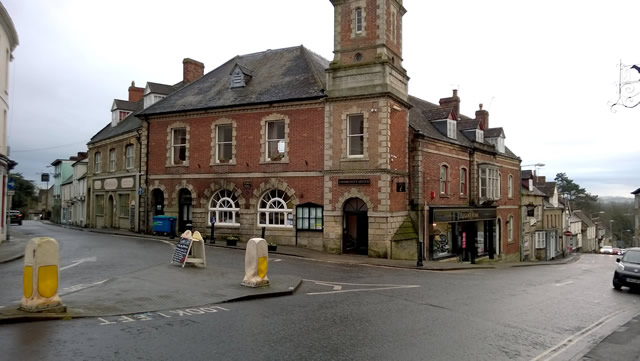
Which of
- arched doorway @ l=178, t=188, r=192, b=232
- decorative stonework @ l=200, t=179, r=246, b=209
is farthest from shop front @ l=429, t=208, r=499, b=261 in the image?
arched doorway @ l=178, t=188, r=192, b=232

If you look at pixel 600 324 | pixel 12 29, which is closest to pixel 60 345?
pixel 600 324

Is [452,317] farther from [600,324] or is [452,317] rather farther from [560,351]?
[600,324]

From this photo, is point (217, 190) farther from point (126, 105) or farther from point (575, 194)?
point (575, 194)

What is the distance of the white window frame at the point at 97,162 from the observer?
3774 centimetres

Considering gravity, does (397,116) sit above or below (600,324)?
above

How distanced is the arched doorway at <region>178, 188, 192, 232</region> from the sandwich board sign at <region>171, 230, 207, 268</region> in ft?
42.4

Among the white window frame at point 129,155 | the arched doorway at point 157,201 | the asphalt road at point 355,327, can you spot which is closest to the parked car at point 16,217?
the white window frame at point 129,155

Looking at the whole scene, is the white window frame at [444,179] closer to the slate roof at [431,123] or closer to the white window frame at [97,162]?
the slate roof at [431,123]

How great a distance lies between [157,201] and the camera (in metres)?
30.6

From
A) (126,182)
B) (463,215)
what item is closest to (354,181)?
(463,215)

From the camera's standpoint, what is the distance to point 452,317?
10375 mm

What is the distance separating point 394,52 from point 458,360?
66.2 ft

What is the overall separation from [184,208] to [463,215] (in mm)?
17716

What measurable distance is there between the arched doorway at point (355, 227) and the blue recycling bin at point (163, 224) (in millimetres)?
10697
